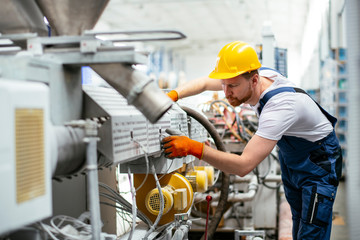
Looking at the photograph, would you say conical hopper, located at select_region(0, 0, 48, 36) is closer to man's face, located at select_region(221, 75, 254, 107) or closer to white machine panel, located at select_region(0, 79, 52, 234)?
white machine panel, located at select_region(0, 79, 52, 234)

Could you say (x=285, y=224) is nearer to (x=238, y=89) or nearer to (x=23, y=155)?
(x=238, y=89)

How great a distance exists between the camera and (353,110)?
1.00 metres

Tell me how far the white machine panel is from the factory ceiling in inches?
353

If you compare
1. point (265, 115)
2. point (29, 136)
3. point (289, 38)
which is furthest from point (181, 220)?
point (289, 38)


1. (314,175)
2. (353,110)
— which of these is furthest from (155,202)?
(353,110)

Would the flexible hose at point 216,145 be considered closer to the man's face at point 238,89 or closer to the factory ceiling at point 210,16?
the man's face at point 238,89

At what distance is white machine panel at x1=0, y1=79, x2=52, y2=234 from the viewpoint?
906 mm

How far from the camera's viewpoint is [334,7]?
756 centimetres

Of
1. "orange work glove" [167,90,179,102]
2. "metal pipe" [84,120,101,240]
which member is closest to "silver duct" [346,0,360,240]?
"metal pipe" [84,120,101,240]

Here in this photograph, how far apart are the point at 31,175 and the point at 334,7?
25.0ft

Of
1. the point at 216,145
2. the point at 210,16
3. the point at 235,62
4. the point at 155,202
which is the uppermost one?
the point at 210,16

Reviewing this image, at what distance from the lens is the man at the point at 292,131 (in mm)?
2062

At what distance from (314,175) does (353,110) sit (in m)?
1.38

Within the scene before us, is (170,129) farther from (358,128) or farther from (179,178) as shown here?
(358,128)
